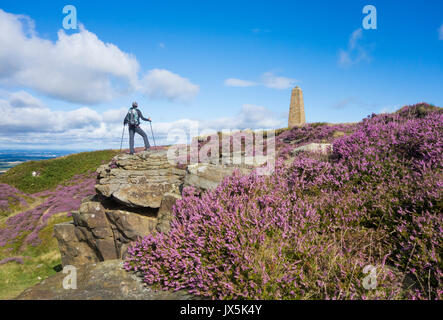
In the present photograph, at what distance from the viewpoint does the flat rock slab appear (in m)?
3.06

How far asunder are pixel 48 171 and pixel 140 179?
18355 mm

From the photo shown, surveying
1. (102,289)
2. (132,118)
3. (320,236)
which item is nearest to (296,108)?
(132,118)

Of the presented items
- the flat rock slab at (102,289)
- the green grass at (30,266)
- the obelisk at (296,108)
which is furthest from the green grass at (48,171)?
the obelisk at (296,108)

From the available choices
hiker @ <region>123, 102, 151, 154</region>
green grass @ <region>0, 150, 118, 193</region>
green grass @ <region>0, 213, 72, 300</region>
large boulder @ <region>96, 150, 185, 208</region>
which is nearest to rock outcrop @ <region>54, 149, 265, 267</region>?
large boulder @ <region>96, 150, 185, 208</region>

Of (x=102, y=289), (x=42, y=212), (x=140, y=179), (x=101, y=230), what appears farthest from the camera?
(x=42, y=212)

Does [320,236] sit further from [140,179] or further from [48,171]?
[48,171]

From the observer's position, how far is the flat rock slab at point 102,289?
10.1ft

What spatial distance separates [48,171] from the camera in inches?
814

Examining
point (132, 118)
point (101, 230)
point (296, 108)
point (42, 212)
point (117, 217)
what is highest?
point (296, 108)

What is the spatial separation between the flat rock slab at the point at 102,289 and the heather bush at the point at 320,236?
0.48 ft

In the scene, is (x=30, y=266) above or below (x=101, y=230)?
below

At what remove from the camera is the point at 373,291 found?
7.53ft
